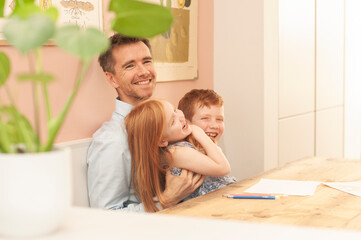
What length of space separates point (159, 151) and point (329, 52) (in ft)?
7.81

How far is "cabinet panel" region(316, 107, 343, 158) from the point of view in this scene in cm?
401

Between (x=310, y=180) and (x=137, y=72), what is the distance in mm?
820

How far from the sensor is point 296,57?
11.7 feet

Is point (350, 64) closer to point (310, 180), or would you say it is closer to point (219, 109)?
point (219, 109)

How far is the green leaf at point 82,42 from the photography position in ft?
2.06

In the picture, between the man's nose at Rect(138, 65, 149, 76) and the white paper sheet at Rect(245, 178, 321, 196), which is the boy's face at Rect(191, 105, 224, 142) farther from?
the white paper sheet at Rect(245, 178, 321, 196)

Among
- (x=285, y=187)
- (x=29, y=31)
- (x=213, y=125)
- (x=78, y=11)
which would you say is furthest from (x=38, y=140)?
(x=213, y=125)

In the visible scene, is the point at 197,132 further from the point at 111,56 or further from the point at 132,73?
the point at 111,56

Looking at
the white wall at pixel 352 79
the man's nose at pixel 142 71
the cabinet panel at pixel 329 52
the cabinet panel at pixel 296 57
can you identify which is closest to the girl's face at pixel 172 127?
the man's nose at pixel 142 71

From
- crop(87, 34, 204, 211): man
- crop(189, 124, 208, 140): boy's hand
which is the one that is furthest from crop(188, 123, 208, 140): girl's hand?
crop(87, 34, 204, 211): man

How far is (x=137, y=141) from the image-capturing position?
207cm

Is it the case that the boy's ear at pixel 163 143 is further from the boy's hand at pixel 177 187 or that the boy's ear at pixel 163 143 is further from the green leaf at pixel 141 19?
the green leaf at pixel 141 19

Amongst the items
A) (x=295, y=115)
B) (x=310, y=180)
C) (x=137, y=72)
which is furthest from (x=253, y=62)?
(x=310, y=180)

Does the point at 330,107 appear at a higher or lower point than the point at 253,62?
lower
